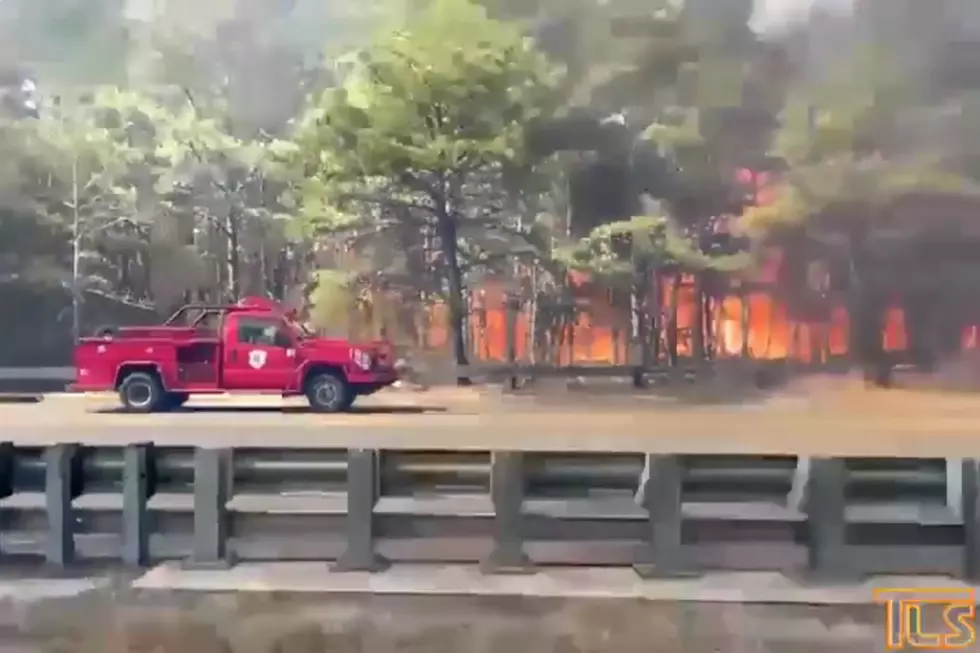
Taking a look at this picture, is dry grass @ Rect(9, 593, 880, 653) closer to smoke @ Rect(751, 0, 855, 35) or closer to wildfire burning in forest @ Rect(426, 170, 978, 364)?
wildfire burning in forest @ Rect(426, 170, 978, 364)

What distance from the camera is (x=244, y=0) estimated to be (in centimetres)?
277

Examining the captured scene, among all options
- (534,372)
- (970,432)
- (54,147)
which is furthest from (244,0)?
(970,432)

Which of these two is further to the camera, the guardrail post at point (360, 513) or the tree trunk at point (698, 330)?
the tree trunk at point (698, 330)

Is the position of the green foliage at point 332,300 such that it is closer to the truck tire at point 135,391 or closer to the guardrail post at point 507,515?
the truck tire at point 135,391

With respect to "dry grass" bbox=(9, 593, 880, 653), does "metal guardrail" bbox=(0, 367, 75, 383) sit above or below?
above

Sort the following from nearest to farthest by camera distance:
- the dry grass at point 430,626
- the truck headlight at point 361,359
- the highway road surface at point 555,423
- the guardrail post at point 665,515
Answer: the dry grass at point 430,626 < the guardrail post at point 665,515 < the highway road surface at point 555,423 < the truck headlight at point 361,359

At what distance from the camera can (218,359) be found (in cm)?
277

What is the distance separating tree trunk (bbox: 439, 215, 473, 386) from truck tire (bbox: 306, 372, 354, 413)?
0.30m

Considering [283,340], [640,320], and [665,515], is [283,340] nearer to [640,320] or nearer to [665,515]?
[640,320]

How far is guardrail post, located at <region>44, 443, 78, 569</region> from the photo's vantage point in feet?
8.49

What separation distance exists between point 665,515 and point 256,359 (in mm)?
1150

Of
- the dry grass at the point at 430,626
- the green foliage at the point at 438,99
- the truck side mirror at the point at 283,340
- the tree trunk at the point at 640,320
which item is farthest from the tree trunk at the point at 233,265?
the tree trunk at the point at 640,320

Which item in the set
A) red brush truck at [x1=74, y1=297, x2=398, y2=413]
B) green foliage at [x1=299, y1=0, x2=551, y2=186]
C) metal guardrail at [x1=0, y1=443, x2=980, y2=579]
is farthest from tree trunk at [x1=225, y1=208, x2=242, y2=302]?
metal guardrail at [x1=0, y1=443, x2=980, y2=579]

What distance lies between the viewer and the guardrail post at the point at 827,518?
246 centimetres
